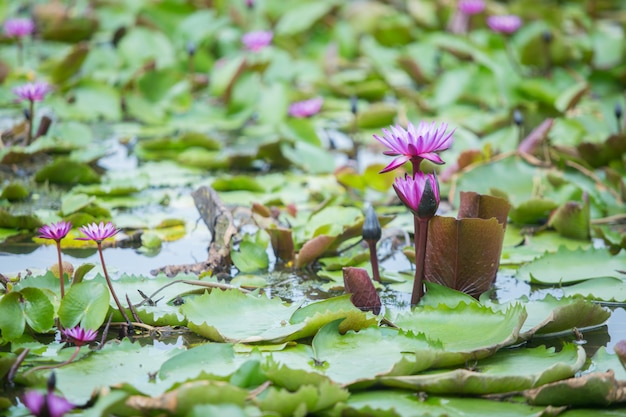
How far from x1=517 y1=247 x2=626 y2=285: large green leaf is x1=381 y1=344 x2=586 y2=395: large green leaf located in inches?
22.4

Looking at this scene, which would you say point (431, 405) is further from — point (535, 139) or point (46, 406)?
point (535, 139)

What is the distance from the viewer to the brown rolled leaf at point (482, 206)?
217 centimetres

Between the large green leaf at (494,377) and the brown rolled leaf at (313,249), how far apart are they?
761 millimetres

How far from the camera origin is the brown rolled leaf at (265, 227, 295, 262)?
2498mm

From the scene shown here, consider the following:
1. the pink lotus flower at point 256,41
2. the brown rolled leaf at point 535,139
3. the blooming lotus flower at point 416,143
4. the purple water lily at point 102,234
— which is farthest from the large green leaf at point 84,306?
the pink lotus flower at point 256,41

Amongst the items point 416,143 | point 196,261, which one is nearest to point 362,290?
point 416,143

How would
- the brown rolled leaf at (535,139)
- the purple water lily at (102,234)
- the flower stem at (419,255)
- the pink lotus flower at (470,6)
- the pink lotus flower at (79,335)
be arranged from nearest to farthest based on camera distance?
1. the pink lotus flower at (79,335)
2. the purple water lily at (102,234)
3. the flower stem at (419,255)
4. the brown rolled leaf at (535,139)
5. the pink lotus flower at (470,6)

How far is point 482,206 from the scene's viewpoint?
219cm

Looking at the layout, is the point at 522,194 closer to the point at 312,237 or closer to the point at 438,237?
the point at 312,237

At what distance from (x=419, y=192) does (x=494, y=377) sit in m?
0.47

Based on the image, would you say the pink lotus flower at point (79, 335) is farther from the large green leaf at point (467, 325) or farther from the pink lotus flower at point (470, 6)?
the pink lotus flower at point (470, 6)

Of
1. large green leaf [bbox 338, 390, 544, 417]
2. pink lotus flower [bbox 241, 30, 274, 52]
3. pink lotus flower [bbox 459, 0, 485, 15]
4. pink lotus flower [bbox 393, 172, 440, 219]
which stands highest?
pink lotus flower [bbox 459, 0, 485, 15]

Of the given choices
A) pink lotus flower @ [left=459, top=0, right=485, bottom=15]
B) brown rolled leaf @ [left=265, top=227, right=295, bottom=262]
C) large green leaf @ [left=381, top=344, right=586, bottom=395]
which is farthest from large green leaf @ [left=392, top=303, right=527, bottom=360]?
pink lotus flower @ [left=459, top=0, right=485, bottom=15]

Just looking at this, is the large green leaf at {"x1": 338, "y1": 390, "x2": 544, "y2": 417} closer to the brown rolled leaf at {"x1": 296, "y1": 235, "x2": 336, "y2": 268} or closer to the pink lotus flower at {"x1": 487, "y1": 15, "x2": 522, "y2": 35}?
the brown rolled leaf at {"x1": 296, "y1": 235, "x2": 336, "y2": 268}
